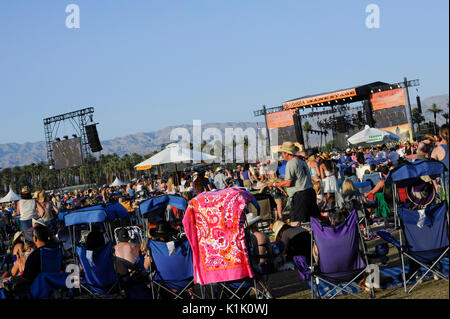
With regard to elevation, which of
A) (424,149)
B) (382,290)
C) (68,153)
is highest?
(68,153)

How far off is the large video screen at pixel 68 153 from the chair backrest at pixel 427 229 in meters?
34.0

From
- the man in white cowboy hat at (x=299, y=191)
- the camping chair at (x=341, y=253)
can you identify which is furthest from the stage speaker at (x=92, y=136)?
the camping chair at (x=341, y=253)

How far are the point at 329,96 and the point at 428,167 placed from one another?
1799 inches

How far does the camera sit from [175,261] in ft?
19.3

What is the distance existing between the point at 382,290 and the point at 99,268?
311 cm

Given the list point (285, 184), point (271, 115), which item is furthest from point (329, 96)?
point (285, 184)

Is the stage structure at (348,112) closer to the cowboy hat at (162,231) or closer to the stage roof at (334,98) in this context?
the stage roof at (334,98)

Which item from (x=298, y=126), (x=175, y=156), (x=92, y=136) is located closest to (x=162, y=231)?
(x=175, y=156)

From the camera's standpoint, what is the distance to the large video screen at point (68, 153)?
38.1 meters

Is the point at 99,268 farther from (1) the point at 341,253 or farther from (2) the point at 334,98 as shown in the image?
(2) the point at 334,98

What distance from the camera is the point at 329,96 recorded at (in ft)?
166

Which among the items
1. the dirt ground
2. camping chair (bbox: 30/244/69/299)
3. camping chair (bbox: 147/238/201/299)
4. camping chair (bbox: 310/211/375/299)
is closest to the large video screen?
the dirt ground

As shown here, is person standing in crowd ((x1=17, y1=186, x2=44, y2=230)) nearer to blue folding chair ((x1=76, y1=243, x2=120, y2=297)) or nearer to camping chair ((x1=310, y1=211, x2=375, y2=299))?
blue folding chair ((x1=76, y1=243, x2=120, y2=297))
